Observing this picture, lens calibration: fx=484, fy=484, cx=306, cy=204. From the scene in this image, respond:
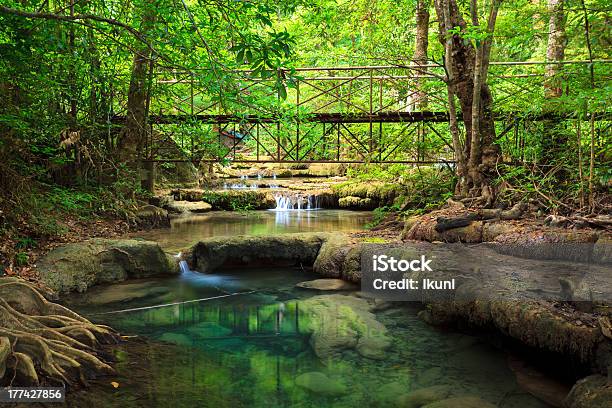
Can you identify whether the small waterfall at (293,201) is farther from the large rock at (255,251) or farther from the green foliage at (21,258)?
the green foliage at (21,258)

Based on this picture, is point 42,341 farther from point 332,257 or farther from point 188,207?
point 188,207

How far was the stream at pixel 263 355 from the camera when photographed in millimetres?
4137

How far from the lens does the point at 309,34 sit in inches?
629

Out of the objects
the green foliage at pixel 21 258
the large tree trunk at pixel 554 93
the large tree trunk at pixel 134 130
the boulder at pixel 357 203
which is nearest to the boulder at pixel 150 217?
the large tree trunk at pixel 134 130

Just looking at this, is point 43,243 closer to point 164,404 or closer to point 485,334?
point 164,404

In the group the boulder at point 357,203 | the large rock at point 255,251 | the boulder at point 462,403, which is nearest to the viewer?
the boulder at point 462,403

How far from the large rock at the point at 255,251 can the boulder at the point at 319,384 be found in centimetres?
397

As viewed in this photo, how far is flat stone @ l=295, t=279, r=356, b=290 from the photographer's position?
7246mm

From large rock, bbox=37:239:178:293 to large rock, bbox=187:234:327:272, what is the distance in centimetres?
56

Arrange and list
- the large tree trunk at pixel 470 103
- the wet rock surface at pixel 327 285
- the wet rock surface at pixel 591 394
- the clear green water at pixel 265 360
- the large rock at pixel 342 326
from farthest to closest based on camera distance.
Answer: the large tree trunk at pixel 470 103 → the wet rock surface at pixel 327 285 → the large rock at pixel 342 326 → the clear green water at pixel 265 360 → the wet rock surface at pixel 591 394

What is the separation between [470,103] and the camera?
9.30m

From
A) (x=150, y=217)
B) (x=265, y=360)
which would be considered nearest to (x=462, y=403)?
(x=265, y=360)

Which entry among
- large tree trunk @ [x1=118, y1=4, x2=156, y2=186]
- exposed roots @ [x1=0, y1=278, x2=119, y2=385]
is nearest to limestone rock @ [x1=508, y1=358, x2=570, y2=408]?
exposed roots @ [x1=0, y1=278, x2=119, y2=385]

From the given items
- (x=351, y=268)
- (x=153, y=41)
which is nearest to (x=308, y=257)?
(x=351, y=268)
